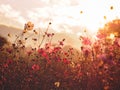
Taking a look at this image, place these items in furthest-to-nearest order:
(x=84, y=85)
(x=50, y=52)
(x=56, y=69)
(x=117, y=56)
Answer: (x=56, y=69) < (x=50, y=52) < (x=84, y=85) < (x=117, y=56)

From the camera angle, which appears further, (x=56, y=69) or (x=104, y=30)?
(x=56, y=69)

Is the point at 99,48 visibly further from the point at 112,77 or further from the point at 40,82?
the point at 40,82

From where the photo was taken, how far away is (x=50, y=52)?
27.4ft

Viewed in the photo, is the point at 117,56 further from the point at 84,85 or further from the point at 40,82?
the point at 40,82

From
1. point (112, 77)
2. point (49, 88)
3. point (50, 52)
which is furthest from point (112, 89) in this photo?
point (50, 52)

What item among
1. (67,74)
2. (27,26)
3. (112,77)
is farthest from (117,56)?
(27,26)

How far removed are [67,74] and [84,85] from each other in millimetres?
946

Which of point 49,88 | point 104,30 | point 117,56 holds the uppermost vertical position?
point 104,30

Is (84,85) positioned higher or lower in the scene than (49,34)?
lower

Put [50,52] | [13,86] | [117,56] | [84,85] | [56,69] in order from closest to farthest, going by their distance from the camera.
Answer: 1. [117,56]
2. [84,85]
3. [13,86]
4. [50,52]
5. [56,69]

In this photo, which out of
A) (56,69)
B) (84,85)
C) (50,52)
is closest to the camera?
(84,85)

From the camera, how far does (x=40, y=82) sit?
296 inches

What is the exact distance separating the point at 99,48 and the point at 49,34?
244 centimetres

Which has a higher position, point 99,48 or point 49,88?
point 99,48
